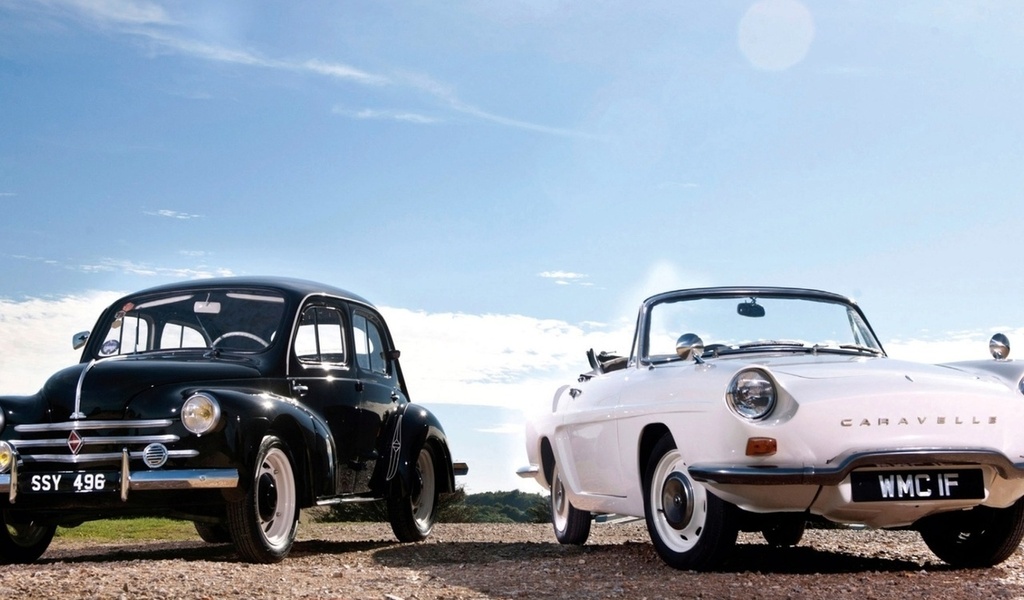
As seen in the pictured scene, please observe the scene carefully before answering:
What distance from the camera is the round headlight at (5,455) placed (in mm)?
8414

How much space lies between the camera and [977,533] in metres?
7.72


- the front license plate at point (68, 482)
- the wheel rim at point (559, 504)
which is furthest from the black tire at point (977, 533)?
the front license plate at point (68, 482)

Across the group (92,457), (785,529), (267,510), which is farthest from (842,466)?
(92,457)

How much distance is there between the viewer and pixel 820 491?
6.64 meters

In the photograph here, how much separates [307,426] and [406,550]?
180cm

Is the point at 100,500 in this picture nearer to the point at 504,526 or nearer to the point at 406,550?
the point at 406,550

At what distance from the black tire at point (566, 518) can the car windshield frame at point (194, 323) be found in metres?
2.72

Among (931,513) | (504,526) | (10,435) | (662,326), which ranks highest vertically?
(662,326)

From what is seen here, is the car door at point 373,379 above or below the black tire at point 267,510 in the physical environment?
above

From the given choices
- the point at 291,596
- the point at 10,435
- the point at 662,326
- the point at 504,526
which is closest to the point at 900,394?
the point at 662,326

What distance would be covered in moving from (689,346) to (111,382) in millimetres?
4226

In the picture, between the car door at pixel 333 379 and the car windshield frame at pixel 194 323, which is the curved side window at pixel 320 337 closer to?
the car door at pixel 333 379

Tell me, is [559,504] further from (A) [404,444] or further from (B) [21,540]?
(B) [21,540]

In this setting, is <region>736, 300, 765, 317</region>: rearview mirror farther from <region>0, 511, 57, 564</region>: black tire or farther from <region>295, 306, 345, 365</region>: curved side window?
<region>0, 511, 57, 564</region>: black tire
